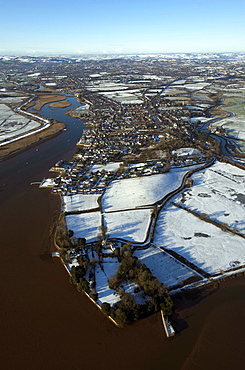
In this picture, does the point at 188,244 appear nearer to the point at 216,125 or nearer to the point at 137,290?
the point at 137,290

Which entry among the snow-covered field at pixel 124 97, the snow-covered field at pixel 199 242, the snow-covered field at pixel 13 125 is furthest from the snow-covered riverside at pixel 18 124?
the snow-covered field at pixel 199 242

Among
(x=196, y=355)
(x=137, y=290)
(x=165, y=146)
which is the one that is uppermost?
(x=165, y=146)

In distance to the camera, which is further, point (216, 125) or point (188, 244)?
point (216, 125)

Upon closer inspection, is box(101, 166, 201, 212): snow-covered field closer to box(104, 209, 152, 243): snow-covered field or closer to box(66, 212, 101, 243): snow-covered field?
box(104, 209, 152, 243): snow-covered field

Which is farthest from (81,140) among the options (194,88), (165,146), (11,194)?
(194,88)

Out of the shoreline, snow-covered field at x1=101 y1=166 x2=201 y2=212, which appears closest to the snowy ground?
snow-covered field at x1=101 y1=166 x2=201 y2=212

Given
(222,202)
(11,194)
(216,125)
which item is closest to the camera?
(222,202)

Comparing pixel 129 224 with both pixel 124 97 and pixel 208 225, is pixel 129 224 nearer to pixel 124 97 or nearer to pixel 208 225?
pixel 208 225
